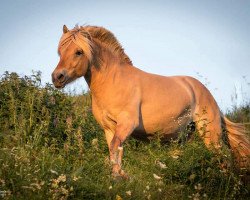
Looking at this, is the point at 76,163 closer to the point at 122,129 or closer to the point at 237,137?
the point at 122,129

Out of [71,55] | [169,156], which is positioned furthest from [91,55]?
[169,156]

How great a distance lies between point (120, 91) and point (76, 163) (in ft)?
5.96

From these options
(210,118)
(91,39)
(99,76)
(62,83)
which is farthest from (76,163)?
(210,118)

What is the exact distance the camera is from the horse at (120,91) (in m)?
6.88

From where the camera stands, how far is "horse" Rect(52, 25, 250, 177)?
688 centimetres

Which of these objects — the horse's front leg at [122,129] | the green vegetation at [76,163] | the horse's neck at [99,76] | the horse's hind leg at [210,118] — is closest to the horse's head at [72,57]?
the horse's neck at [99,76]

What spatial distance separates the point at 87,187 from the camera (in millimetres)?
4734

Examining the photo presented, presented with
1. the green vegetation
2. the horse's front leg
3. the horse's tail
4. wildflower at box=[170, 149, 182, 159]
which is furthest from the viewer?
the horse's tail

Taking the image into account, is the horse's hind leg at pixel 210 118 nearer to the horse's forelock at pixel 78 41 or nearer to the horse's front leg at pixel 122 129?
the horse's front leg at pixel 122 129

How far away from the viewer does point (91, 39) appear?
23.4 feet

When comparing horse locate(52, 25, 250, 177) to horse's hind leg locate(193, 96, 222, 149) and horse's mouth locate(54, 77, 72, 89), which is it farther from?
horse's hind leg locate(193, 96, 222, 149)

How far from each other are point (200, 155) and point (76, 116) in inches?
97.4

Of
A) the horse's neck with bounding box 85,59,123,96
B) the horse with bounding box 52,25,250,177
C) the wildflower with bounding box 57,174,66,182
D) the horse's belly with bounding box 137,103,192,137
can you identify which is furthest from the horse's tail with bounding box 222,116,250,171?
the wildflower with bounding box 57,174,66,182

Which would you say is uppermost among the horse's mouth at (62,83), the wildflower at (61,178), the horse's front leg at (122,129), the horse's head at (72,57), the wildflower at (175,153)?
the horse's head at (72,57)
